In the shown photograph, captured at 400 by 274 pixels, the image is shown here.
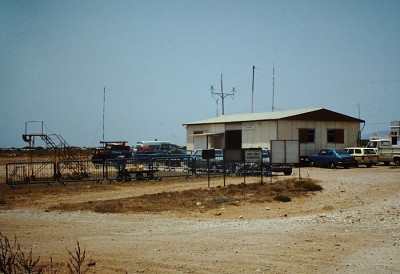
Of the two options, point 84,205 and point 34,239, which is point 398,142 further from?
point 34,239

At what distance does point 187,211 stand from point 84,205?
391 cm

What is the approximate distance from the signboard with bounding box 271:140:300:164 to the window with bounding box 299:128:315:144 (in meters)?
15.7

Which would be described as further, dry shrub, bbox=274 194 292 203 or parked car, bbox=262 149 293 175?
parked car, bbox=262 149 293 175

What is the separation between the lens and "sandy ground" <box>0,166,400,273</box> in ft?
26.7

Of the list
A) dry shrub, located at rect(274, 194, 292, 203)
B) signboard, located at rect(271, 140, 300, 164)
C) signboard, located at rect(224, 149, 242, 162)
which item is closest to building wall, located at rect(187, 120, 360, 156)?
signboard, located at rect(271, 140, 300, 164)

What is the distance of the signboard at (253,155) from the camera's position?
72.1ft

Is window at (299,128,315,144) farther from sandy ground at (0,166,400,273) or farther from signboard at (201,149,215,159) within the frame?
sandy ground at (0,166,400,273)

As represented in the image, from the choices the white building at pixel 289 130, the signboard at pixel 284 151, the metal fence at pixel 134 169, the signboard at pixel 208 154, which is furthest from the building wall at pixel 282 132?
the signboard at pixel 208 154

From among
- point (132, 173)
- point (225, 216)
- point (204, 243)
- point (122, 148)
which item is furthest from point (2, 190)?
point (122, 148)

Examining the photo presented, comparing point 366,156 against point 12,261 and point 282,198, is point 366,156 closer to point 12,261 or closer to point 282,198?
point 282,198

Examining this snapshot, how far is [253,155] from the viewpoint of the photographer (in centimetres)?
2211

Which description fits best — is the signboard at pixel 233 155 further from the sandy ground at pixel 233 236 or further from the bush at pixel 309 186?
the sandy ground at pixel 233 236

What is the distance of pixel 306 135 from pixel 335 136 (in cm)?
359

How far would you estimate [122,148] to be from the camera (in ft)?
146
